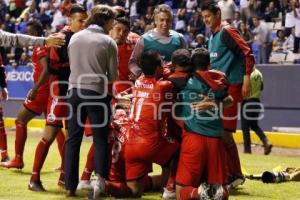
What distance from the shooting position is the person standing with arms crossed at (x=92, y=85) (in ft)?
26.0

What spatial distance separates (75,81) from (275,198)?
2591 millimetres

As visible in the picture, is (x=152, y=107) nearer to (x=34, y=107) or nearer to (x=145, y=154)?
(x=145, y=154)

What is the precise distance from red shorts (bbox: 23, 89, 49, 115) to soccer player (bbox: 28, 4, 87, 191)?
3.02 feet

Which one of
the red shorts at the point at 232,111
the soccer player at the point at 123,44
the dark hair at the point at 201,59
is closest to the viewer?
the dark hair at the point at 201,59

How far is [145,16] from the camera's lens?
2339cm

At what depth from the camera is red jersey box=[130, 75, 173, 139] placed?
791cm

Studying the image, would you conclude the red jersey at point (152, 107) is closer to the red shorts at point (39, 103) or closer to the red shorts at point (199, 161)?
the red shorts at point (199, 161)

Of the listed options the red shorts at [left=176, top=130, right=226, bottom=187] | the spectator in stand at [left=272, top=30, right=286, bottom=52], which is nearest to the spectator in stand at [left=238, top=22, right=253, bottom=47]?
the spectator in stand at [left=272, top=30, right=286, bottom=52]

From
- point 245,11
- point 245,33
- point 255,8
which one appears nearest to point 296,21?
point 245,33

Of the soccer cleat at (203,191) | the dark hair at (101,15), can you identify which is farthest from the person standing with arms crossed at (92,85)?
the soccer cleat at (203,191)

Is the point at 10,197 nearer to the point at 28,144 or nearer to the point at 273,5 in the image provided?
the point at 28,144

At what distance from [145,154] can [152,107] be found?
0.50m

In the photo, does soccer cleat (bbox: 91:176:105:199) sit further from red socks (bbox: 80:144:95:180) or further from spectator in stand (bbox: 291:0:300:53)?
spectator in stand (bbox: 291:0:300:53)

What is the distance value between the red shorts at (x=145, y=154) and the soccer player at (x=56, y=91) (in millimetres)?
1312
